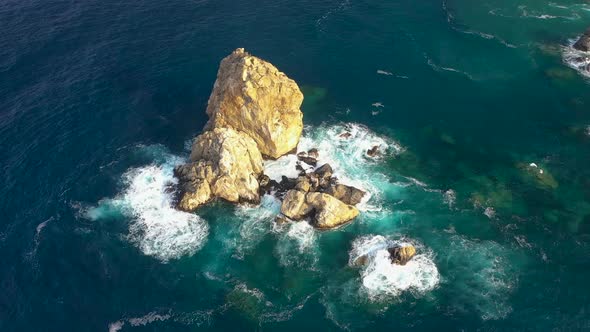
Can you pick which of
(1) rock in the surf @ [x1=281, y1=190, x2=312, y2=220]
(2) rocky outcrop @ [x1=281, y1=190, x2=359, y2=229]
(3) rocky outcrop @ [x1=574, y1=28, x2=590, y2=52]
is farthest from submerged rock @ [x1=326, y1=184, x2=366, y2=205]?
(3) rocky outcrop @ [x1=574, y1=28, x2=590, y2=52]

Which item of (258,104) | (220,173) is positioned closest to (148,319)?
(220,173)

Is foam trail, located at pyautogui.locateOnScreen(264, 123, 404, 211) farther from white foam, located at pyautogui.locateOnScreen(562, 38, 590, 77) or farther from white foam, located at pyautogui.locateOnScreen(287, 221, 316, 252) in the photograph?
white foam, located at pyautogui.locateOnScreen(562, 38, 590, 77)

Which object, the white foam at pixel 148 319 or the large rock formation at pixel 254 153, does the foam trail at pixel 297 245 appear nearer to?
the large rock formation at pixel 254 153

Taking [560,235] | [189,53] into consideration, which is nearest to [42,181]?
[189,53]

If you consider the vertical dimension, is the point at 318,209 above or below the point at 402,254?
above

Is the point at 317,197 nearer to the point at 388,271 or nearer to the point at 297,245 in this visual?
the point at 297,245

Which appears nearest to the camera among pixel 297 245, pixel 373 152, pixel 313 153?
pixel 297 245

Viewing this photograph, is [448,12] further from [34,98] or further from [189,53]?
[34,98]

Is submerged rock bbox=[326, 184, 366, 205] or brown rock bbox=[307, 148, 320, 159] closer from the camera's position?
submerged rock bbox=[326, 184, 366, 205]
